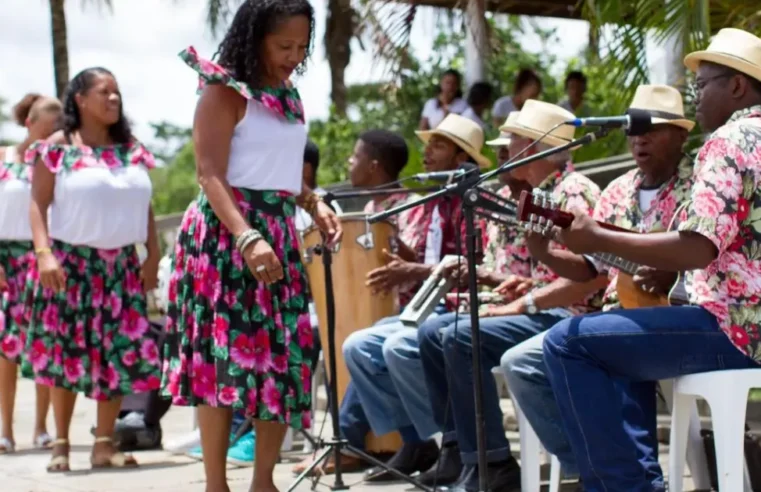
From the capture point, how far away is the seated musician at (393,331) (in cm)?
620

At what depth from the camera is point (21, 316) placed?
7.96m

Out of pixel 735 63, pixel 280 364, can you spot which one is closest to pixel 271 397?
pixel 280 364

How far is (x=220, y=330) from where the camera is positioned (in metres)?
4.98

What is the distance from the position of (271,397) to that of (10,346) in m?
3.43

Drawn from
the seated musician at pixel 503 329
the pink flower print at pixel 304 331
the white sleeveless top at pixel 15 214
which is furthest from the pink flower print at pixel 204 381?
the white sleeveless top at pixel 15 214

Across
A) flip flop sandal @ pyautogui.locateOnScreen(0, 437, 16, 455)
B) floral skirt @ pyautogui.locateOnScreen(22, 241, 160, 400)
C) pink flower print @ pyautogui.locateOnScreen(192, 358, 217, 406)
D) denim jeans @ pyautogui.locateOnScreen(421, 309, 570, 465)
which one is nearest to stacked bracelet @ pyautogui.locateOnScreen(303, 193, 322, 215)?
denim jeans @ pyautogui.locateOnScreen(421, 309, 570, 465)

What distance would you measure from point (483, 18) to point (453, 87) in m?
4.37

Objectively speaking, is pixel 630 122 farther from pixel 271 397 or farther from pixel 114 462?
pixel 114 462

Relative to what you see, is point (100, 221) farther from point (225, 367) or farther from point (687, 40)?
point (687, 40)

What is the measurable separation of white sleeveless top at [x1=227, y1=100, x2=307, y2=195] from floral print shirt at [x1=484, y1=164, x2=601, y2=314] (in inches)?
41.4

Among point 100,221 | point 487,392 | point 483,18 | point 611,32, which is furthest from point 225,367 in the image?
point 483,18

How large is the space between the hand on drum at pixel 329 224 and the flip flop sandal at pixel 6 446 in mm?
3369

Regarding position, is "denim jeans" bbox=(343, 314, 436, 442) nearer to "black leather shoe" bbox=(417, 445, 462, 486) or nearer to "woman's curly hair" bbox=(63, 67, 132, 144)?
"black leather shoe" bbox=(417, 445, 462, 486)

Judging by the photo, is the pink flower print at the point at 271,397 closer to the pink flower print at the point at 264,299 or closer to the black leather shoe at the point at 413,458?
the pink flower print at the point at 264,299
